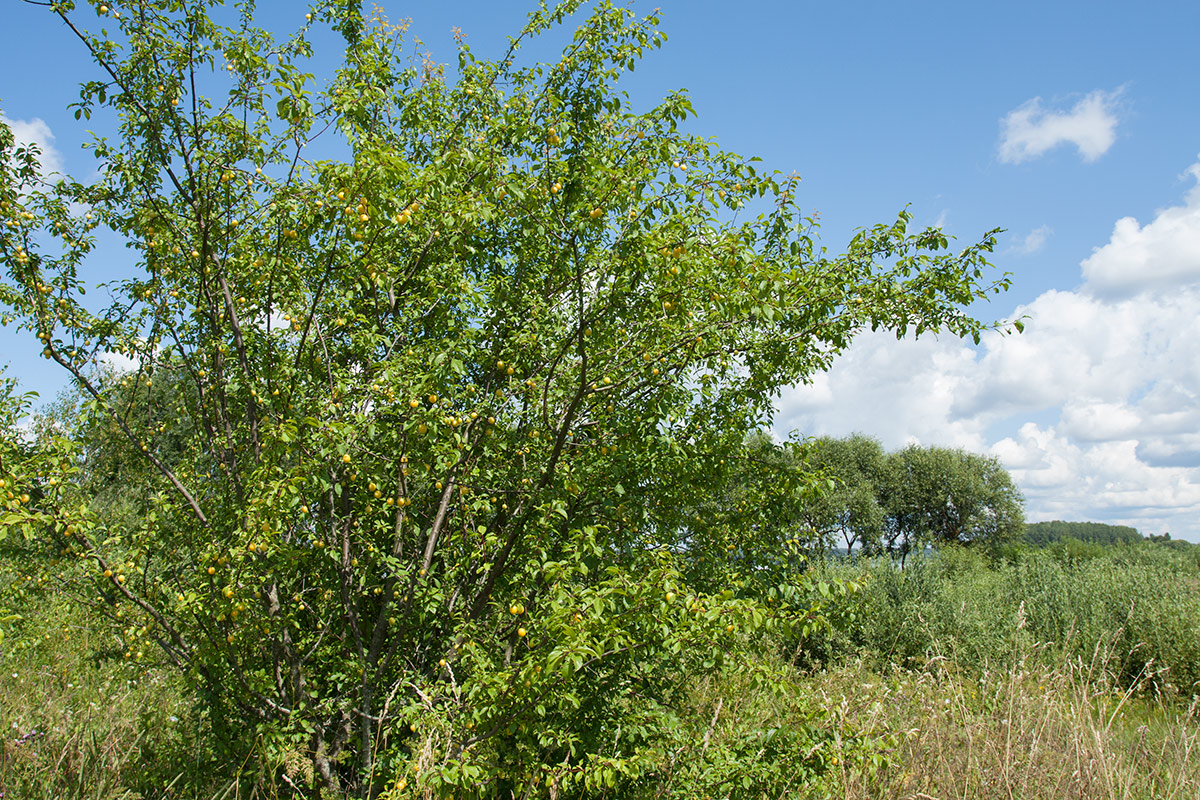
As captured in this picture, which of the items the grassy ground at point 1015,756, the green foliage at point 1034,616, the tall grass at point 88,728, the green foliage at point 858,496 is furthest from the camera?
the green foliage at point 858,496

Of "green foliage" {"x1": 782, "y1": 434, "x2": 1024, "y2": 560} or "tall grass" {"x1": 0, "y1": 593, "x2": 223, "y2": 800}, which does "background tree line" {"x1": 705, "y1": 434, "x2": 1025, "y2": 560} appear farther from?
"tall grass" {"x1": 0, "y1": 593, "x2": 223, "y2": 800}

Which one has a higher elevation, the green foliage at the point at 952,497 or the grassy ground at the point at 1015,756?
the green foliage at the point at 952,497

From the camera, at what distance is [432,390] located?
11.8ft

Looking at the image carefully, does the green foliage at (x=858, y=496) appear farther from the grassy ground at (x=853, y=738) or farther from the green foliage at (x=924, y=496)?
the grassy ground at (x=853, y=738)

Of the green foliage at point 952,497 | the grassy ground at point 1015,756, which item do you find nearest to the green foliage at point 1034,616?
the grassy ground at point 1015,756

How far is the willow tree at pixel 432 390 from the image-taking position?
338 cm

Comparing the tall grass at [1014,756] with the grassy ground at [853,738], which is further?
the grassy ground at [853,738]

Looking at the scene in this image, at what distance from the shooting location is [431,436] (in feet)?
10.4

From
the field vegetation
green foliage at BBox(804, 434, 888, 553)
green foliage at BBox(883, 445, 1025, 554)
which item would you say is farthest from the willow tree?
green foliage at BBox(883, 445, 1025, 554)

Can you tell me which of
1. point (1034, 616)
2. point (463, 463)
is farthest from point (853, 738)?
point (1034, 616)

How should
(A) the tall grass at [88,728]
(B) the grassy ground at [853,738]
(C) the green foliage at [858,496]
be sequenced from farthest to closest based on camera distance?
(C) the green foliage at [858,496]
(A) the tall grass at [88,728]
(B) the grassy ground at [853,738]

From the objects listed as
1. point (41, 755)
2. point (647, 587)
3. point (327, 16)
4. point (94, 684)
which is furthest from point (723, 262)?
point (94, 684)

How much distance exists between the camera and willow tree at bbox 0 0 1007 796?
3381 mm

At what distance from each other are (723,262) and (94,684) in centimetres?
782
